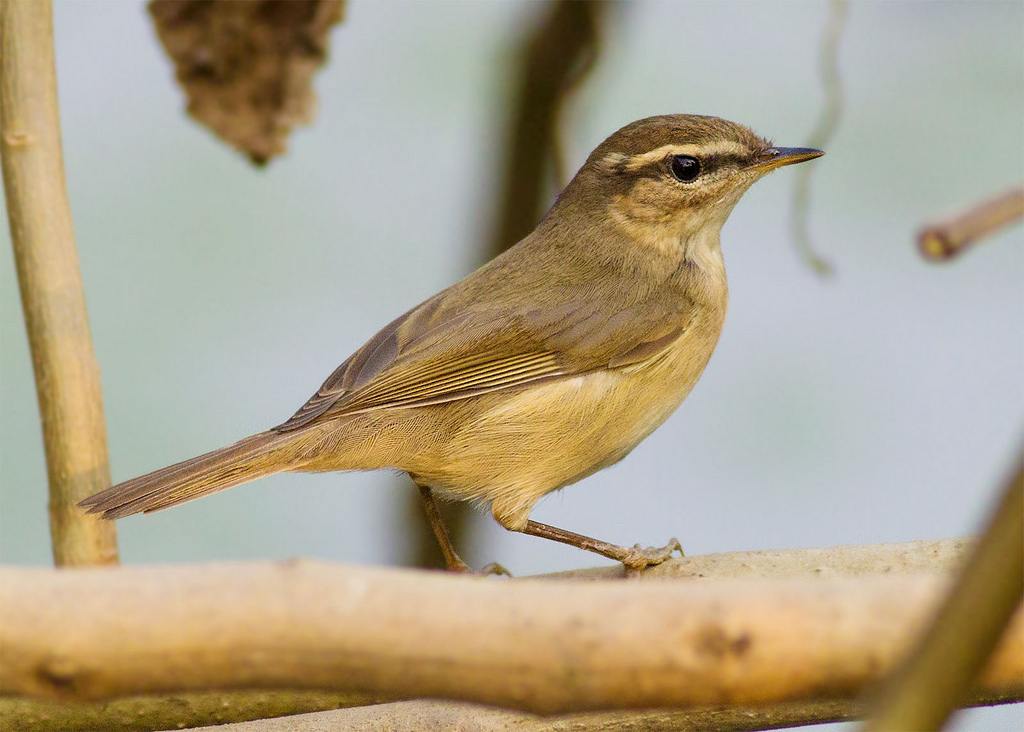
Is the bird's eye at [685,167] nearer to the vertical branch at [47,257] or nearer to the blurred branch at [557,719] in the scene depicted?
the vertical branch at [47,257]

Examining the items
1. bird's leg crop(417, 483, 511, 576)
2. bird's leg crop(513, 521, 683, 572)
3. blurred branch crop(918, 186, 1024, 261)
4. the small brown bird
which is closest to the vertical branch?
the small brown bird

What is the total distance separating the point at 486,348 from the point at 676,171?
0.92 meters

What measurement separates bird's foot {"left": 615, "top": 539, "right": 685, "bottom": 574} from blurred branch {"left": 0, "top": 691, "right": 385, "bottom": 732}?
3.80 ft

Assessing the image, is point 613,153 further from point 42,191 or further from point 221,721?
point 221,721

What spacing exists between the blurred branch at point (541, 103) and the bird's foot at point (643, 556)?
35.1 inches

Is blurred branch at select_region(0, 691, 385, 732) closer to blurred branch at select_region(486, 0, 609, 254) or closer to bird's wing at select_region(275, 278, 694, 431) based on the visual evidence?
bird's wing at select_region(275, 278, 694, 431)

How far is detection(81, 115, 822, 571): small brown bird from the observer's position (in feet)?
12.8

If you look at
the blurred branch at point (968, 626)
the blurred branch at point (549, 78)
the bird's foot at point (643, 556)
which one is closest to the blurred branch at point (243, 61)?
the blurred branch at point (549, 78)

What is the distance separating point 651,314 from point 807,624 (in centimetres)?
284

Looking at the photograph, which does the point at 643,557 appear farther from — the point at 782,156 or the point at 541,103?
the point at 541,103

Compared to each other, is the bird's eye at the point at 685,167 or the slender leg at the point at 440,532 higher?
the bird's eye at the point at 685,167

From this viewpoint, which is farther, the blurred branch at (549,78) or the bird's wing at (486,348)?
the blurred branch at (549,78)

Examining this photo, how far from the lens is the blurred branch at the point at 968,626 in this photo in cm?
112

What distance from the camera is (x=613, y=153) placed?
4.55 m
